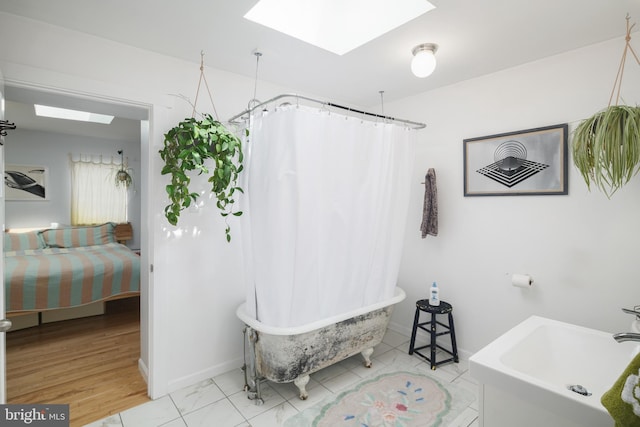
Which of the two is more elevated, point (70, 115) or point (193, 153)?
point (70, 115)

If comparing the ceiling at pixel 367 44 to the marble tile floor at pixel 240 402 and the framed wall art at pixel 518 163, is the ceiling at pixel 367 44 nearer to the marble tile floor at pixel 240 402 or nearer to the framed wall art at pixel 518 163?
the framed wall art at pixel 518 163

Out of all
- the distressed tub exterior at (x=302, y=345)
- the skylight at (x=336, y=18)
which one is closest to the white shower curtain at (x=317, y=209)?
the distressed tub exterior at (x=302, y=345)

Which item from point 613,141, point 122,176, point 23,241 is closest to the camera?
point 613,141

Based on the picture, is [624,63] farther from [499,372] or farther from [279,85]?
[279,85]

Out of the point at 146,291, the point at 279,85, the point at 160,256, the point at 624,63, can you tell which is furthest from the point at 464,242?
the point at 146,291

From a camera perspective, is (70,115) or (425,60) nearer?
(425,60)

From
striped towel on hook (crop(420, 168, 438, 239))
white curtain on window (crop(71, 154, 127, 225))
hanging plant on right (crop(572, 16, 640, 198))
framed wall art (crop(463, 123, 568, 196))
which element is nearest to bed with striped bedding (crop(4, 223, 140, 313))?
white curtain on window (crop(71, 154, 127, 225))

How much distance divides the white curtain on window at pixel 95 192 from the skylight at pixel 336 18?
16.2 feet

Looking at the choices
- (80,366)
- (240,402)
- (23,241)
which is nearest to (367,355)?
(240,402)

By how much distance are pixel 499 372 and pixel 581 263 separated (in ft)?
4.25

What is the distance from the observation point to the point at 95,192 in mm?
5324

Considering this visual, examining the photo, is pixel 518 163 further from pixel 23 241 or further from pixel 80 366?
pixel 23 241

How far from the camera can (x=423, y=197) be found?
302 cm

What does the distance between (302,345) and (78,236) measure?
4473 mm
